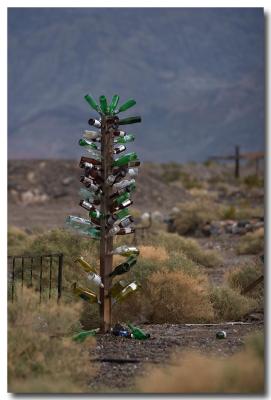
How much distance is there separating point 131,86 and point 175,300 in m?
93.9

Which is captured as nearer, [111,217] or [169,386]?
[169,386]

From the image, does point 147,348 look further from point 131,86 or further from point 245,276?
point 131,86

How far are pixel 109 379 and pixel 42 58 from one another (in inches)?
4100

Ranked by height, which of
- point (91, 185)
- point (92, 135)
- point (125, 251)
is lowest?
point (125, 251)

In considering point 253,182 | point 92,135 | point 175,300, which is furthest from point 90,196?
point 253,182

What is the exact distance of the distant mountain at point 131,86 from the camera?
10319cm

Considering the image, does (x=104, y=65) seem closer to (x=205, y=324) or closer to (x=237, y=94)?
(x=237, y=94)

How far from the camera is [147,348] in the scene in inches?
365

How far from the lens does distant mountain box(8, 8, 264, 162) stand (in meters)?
103

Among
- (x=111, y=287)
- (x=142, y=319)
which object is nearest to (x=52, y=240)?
(x=142, y=319)

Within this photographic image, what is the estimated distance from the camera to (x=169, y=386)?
6.80 meters

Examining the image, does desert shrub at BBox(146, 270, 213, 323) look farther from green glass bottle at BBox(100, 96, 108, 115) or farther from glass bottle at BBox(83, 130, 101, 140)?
green glass bottle at BBox(100, 96, 108, 115)

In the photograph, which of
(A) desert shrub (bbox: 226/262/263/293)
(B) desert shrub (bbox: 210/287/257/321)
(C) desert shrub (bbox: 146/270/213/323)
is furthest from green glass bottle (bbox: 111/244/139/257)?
(A) desert shrub (bbox: 226/262/263/293)
